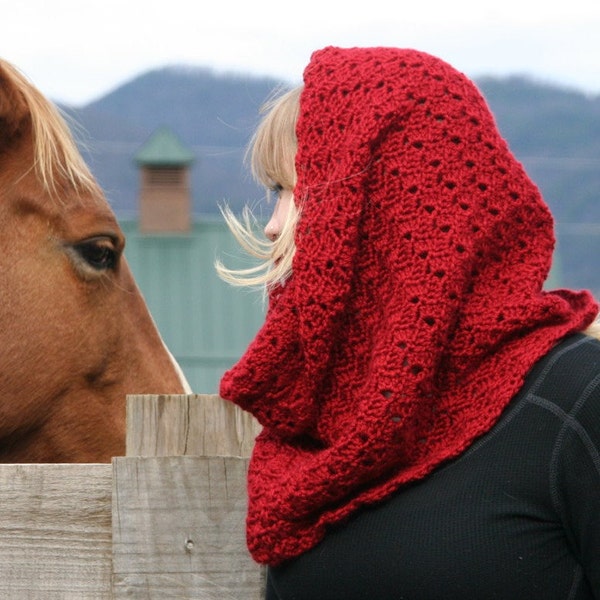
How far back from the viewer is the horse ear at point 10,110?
291 cm

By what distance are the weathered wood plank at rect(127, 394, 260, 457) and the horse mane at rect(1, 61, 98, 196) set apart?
48.1 inches

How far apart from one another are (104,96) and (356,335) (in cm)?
8171

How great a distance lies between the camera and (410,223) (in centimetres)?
160

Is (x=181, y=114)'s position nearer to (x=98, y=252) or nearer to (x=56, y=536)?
(x=98, y=252)

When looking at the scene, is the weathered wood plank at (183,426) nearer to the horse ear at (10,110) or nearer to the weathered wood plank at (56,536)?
the weathered wood plank at (56,536)

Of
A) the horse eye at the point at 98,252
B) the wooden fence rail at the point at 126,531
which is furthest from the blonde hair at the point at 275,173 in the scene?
the horse eye at the point at 98,252

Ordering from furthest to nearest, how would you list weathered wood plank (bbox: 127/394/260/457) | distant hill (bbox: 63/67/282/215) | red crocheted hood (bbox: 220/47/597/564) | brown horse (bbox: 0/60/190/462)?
distant hill (bbox: 63/67/282/215) < brown horse (bbox: 0/60/190/462) < weathered wood plank (bbox: 127/394/260/457) < red crocheted hood (bbox: 220/47/597/564)

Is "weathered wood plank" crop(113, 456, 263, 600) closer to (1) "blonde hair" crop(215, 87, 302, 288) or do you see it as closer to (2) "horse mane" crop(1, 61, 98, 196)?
(1) "blonde hair" crop(215, 87, 302, 288)

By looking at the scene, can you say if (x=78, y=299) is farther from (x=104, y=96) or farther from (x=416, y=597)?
(x=104, y=96)

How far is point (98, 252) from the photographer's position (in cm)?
294

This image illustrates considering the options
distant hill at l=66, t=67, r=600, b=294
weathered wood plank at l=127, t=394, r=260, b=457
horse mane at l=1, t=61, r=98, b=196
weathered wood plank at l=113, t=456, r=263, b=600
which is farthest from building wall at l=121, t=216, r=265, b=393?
distant hill at l=66, t=67, r=600, b=294

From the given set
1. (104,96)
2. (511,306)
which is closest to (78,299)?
(511,306)

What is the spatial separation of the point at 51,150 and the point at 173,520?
4.98 feet

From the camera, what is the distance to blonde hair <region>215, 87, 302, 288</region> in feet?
5.66
